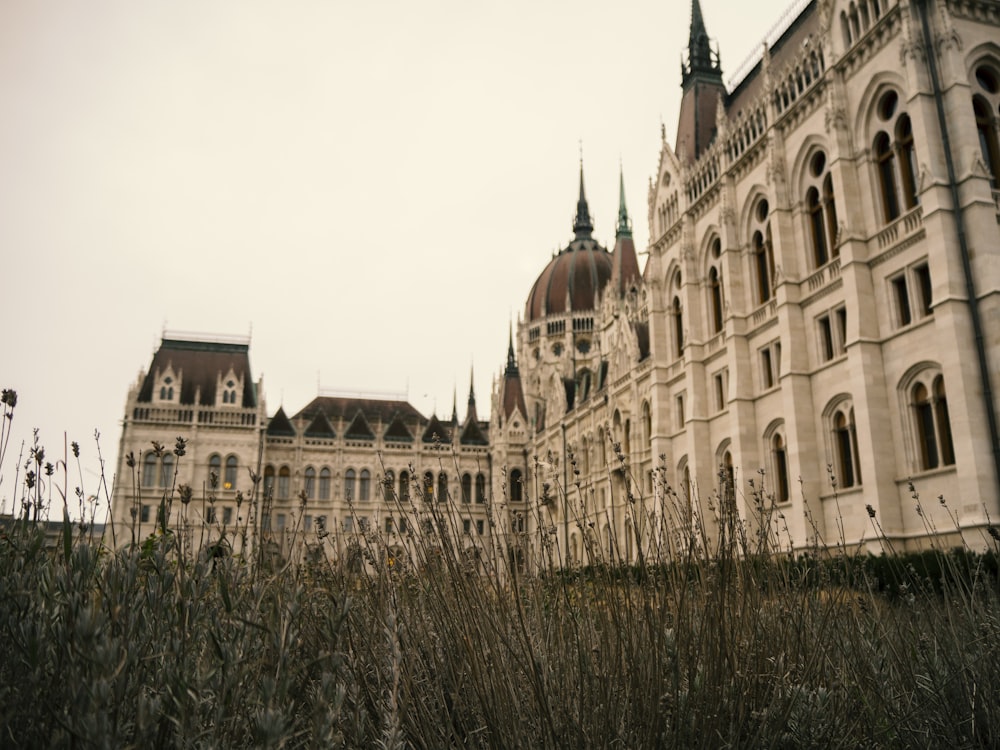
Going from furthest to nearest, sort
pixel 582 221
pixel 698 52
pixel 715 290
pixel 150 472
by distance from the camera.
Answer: pixel 582 221, pixel 150 472, pixel 698 52, pixel 715 290

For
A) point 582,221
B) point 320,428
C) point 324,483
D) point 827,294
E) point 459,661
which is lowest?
point 459,661

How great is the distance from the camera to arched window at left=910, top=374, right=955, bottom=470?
17.3 metres

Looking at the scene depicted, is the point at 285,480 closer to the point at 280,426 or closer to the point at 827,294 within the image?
the point at 280,426

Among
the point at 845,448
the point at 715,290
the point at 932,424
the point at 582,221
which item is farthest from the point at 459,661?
the point at 582,221

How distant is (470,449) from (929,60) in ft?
142

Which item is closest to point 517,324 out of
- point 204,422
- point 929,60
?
point 204,422

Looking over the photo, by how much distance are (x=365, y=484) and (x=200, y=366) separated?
14.1 m

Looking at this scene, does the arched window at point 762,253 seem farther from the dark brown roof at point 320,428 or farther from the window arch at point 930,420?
the dark brown roof at point 320,428

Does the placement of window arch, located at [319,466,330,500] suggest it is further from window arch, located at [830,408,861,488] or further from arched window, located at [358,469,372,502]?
window arch, located at [830,408,861,488]

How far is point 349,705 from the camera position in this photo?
3.76m

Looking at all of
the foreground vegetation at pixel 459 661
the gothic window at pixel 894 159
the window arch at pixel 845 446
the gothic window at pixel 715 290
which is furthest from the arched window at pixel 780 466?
the foreground vegetation at pixel 459 661

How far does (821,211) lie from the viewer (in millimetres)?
22516

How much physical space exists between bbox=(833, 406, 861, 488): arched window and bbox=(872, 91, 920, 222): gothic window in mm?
5299

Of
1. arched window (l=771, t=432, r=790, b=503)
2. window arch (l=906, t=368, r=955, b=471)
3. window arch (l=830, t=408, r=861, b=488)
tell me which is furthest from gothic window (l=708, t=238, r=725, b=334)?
window arch (l=906, t=368, r=955, b=471)
